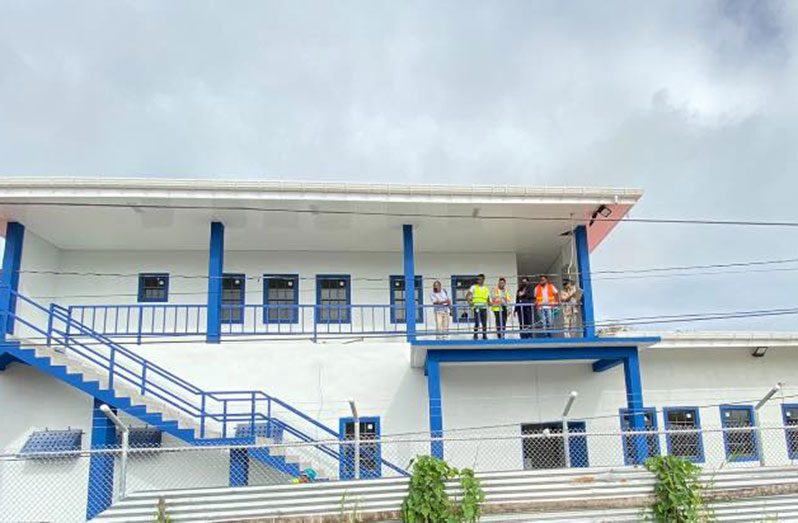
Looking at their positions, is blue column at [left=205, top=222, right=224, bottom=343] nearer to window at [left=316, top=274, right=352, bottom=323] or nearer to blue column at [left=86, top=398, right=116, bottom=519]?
blue column at [left=86, top=398, right=116, bottom=519]

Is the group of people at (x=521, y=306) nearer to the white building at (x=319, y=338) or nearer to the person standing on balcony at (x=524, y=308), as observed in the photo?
the person standing on balcony at (x=524, y=308)

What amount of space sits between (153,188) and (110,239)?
3262 millimetres

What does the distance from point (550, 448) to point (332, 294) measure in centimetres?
643

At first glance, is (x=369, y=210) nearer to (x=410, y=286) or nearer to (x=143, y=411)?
(x=410, y=286)

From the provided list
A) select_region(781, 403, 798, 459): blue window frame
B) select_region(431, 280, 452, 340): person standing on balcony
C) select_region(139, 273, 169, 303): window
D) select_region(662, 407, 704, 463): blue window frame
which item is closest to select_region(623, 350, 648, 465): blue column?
select_region(662, 407, 704, 463): blue window frame

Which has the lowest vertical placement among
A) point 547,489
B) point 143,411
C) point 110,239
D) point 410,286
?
point 547,489

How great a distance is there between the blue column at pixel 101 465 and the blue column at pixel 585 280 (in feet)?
32.7

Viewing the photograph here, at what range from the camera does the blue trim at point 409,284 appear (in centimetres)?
1527

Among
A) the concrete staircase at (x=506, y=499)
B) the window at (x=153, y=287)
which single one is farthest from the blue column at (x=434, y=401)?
the window at (x=153, y=287)

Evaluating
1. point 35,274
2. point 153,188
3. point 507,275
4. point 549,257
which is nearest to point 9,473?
point 35,274

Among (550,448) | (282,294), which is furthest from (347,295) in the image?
(550,448)

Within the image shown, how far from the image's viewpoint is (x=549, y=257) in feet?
64.6

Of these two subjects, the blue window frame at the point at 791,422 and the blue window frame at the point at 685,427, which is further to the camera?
the blue window frame at the point at 791,422

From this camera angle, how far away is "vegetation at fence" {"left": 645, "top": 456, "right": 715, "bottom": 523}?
1035cm
